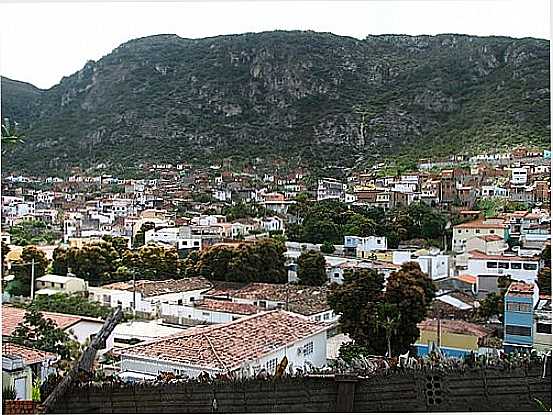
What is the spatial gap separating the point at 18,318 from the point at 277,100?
1.21m

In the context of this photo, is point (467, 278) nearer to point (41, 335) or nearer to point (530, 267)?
point (530, 267)

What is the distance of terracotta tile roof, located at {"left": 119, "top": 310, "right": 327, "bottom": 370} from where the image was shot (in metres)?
2.84

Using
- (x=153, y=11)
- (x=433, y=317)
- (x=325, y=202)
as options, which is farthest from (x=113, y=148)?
(x=433, y=317)

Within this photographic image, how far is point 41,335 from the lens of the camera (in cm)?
290

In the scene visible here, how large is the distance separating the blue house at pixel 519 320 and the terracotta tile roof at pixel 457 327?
0.22ft

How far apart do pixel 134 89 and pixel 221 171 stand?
1.43 feet

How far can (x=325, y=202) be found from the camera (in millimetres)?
2977

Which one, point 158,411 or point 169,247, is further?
point 169,247

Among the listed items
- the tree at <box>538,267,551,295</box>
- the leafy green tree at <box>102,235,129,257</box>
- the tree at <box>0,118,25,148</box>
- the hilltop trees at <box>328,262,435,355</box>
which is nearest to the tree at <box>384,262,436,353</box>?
the hilltop trees at <box>328,262,435,355</box>

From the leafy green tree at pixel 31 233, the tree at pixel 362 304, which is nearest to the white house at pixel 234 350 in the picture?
the tree at pixel 362 304

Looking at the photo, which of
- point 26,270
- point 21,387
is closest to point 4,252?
point 26,270

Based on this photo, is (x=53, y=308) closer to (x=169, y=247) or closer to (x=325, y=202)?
(x=169, y=247)

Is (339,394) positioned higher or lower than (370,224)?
lower

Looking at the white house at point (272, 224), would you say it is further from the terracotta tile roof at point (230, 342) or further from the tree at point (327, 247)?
the terracotta tile roof at point (230, 342)
